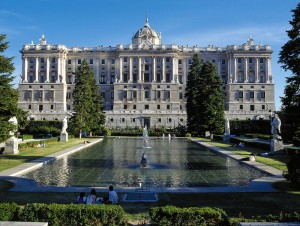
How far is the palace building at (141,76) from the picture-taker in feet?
348

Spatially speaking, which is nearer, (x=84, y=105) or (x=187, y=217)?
(x=187, y=217)

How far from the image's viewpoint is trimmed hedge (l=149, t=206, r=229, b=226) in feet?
34.6

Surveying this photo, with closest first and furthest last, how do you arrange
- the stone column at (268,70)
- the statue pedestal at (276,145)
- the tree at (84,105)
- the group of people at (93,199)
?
the group of people at (93,199), the statue pedestal at (276,145), the tree at (84,105), the stone column at (268,70)

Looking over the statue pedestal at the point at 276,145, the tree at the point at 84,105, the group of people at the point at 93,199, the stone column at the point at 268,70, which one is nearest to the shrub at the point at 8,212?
the group of people at the point at 93,199

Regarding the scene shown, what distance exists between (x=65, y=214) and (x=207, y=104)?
53.6 m

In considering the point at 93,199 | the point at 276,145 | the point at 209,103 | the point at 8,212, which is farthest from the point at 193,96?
the point at 8,212

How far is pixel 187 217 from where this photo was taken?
34.6 ft

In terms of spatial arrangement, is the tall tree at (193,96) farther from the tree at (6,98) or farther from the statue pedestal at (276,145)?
the tree at (6,98)

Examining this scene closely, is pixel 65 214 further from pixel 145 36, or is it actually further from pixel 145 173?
pixel 145 36

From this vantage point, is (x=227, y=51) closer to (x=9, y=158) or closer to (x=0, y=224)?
(x=9, y=158)

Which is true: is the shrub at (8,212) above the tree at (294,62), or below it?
below

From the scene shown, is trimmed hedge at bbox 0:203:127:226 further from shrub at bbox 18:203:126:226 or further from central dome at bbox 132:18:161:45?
central dome at bbox 132:18:161:45

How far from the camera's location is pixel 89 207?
35.9ft

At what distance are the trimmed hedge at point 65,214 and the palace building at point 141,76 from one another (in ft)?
305
